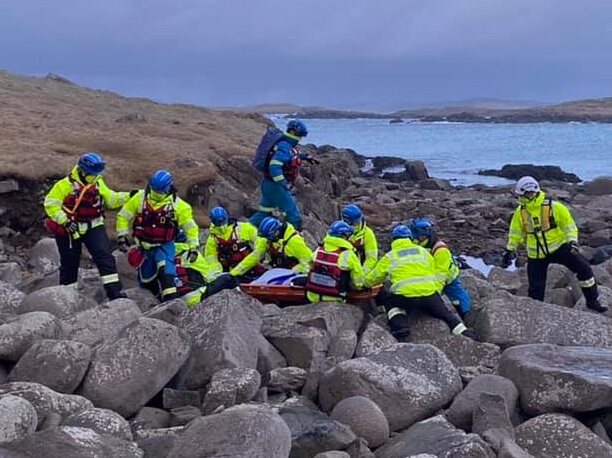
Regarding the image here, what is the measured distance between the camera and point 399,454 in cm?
712

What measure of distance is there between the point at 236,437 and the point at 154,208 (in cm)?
539

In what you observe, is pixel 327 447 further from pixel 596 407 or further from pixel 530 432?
pixel 596 407

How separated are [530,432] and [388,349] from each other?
5.18 ft

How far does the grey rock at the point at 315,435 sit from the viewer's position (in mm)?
6953

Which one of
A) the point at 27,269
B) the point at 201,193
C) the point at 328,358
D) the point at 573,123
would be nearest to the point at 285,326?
the point at 328,358

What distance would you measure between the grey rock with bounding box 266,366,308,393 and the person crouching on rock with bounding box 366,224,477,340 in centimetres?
192

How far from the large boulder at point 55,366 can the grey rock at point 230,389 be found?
3.60 ft

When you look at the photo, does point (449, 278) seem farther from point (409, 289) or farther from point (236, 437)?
point (236, 437)

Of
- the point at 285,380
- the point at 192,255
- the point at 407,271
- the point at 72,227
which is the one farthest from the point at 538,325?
the point at 72,227

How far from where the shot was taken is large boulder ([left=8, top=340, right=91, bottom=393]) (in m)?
7.73

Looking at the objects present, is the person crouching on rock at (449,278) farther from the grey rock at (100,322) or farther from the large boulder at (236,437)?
the large boulder at (236,437)

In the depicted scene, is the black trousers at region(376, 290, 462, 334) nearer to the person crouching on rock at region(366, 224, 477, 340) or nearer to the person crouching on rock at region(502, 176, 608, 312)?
the person crouching on rock at region(366, 224, 477, 340)

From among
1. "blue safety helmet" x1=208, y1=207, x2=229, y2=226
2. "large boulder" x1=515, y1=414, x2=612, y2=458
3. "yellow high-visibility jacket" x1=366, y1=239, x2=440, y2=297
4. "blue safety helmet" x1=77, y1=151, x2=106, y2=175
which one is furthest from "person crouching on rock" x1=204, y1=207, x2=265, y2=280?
"large boulder" x1=515, y1=414, x2=612, y2=458

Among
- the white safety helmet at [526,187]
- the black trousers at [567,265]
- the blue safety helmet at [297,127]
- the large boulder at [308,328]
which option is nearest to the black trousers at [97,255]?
the large boulder at [308,328]
